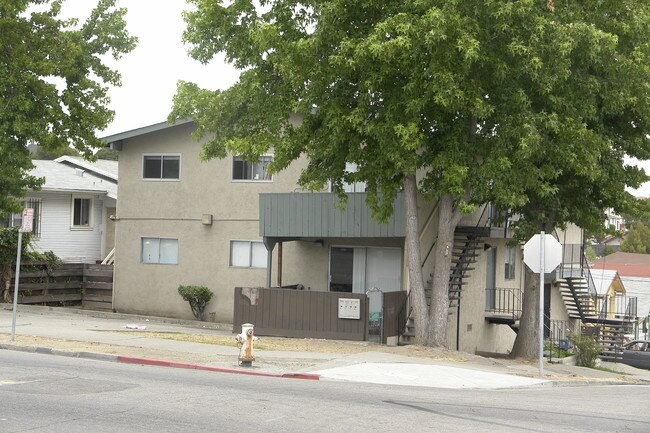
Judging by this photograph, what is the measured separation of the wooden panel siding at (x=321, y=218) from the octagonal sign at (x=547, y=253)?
6.16 metres

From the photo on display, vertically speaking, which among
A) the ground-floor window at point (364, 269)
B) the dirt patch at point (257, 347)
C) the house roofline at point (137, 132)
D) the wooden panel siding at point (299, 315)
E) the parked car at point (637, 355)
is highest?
the house roofline at point (137, 132)

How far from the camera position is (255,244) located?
30.2 meters

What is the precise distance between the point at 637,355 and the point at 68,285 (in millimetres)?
20454

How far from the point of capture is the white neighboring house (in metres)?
38.1

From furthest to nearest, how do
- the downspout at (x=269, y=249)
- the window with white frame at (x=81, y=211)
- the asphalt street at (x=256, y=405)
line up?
the window with white frame at (x=81, y=211), the downspout at (x=269, y=249), the asphalt street at (x=256, y=405)

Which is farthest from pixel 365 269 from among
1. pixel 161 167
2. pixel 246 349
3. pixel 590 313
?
pixel 590 313

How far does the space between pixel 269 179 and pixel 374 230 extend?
6119mm

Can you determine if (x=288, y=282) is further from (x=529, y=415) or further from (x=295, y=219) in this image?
(x=529, y=415)

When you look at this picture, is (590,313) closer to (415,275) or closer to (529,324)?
(529,324)

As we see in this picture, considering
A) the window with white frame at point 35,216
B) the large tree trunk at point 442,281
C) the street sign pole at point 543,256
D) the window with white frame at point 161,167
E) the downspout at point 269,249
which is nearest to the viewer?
the street sign pole at point 543,256

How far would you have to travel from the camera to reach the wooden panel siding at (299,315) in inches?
906

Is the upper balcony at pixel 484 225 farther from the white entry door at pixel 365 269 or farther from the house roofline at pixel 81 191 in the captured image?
the house roofline at pixel 81 191

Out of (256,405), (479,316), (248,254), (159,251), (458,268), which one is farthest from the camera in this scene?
(159,251)

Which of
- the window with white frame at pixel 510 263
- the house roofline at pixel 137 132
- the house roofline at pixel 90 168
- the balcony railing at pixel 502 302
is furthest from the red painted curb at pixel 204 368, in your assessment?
the house roofline at pixel 90 168
